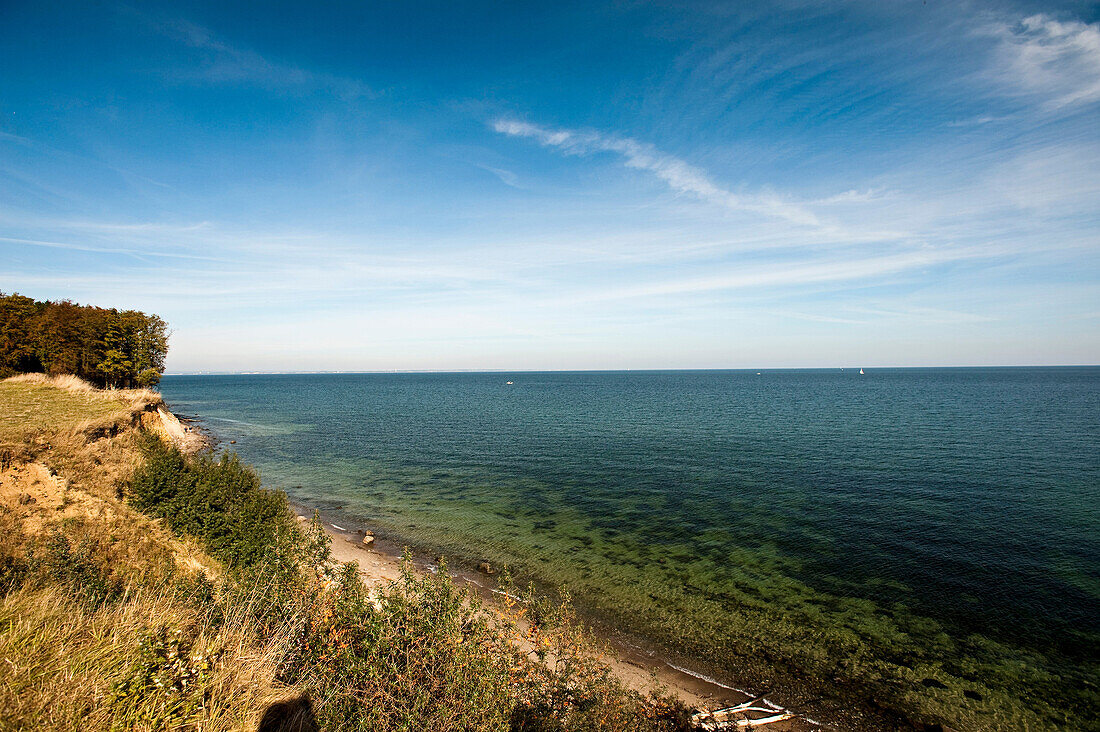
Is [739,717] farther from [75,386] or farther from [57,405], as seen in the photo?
[75,386]

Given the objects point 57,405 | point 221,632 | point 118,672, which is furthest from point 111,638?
point 57,405

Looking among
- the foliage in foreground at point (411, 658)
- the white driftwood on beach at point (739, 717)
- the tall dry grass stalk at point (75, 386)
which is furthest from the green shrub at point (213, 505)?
the white driftwood on beach at point (739, 717)

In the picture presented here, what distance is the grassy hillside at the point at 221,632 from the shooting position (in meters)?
7.75

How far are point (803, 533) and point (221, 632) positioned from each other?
3186 centimetres

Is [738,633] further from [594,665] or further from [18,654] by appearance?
[18,654]

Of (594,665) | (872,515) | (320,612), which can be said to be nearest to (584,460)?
(872,515)

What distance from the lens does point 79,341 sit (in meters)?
43.4

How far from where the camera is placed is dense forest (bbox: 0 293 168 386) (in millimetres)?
42344

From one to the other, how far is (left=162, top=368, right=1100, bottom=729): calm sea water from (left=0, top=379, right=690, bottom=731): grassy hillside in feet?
25.3

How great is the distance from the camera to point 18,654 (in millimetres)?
7219

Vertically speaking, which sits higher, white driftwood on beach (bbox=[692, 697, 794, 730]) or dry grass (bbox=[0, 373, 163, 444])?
dry grass (bbox=[0, 373, 163, 444])

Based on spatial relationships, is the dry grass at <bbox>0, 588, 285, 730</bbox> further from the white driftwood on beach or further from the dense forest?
the dense forest

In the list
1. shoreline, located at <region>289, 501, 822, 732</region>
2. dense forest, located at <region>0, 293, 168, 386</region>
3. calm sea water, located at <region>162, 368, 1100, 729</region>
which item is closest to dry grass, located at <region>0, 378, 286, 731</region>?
shoreline, located at <region>289, 501, 822, 732</region>

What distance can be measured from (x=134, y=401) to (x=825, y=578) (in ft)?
155
